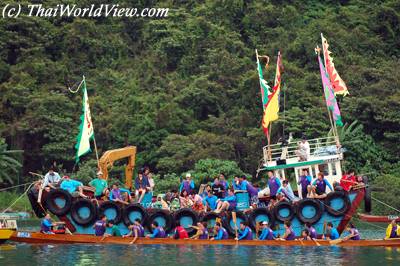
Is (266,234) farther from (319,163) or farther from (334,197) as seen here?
(319,163)

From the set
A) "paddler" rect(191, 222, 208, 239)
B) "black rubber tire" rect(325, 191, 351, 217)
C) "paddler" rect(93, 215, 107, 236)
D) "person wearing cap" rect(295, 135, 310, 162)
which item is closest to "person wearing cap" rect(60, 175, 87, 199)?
"paddler" rect(93, 215, 107, 236)

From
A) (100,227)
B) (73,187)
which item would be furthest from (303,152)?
(73,187)

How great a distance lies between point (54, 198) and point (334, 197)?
30.1ft

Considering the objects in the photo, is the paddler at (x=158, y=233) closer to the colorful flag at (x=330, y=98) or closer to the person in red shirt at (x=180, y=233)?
the person in red shirt at (x=180, y=233)

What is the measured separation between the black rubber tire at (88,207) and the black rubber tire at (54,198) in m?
0.20

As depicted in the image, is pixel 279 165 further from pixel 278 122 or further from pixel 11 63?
pixel 11 63

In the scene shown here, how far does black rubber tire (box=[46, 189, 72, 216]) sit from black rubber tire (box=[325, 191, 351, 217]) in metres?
8.45

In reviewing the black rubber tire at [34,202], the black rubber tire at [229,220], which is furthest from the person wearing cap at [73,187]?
the black rubber tire at [229,220]

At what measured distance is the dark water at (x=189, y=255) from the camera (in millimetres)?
31156

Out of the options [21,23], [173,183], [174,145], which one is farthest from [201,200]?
[21,23]

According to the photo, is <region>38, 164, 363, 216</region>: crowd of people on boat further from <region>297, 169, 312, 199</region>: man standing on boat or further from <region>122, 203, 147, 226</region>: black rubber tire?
<region>122, 203, 147, 226</region>: black rubber tire

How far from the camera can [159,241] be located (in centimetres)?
3506

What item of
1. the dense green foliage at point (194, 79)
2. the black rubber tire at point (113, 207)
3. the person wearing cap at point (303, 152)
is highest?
the dense green foliage at point (194, 79)

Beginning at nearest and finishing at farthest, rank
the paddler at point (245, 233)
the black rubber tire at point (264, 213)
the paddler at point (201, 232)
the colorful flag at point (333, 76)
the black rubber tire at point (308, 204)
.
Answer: the paddler at point (245, 233) < the paddler at point (201, 232) < the black rubber tire at point (308, 204) < the black rubber tire at point (264, 213) < the colorful flag at point (333, 76)
